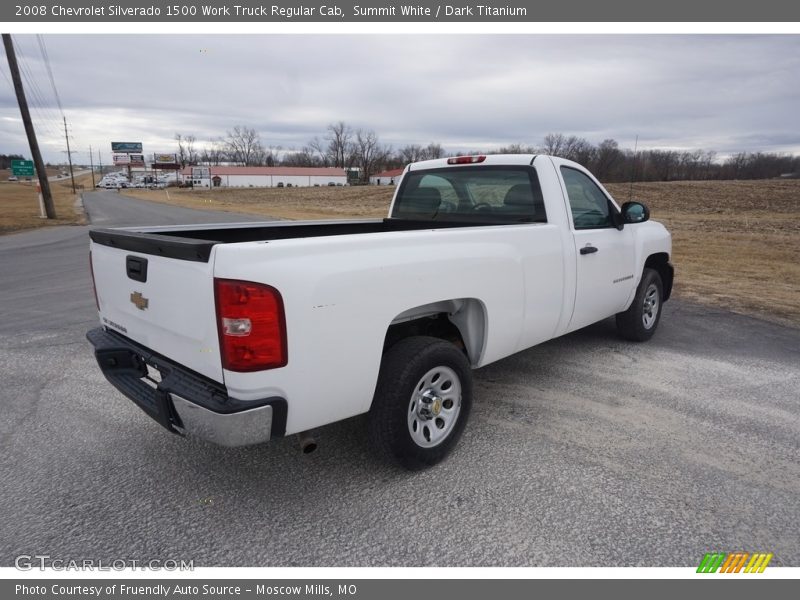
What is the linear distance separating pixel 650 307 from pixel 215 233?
14.6ft

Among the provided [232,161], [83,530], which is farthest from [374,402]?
[232,161]

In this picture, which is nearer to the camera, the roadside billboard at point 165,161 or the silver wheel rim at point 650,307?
the silver wheel rim at point 650,307

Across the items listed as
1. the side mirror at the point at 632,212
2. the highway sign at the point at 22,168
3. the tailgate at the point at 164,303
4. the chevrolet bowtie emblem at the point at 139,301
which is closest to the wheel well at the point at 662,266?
the side mirror at the point at 632,212

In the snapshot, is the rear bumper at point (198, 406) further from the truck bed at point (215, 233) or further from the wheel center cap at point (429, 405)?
the wheel center cap at point (429, 405)

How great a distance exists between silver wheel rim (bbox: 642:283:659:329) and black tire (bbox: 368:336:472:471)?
10.4 feet

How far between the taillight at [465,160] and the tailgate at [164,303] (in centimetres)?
285

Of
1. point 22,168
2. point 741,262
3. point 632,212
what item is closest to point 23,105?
point 22,168

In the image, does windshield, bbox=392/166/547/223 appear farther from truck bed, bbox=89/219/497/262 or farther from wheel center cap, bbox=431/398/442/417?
wheel center cap, bbox=431/398/442/417

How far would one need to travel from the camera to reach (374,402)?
2918mm

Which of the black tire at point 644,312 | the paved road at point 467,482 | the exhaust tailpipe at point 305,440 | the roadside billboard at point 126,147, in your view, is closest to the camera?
the paved road at point 467,482

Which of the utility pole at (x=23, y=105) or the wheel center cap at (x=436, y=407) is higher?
the utility pole at (x=23, y=105)

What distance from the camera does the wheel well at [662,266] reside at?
568cm

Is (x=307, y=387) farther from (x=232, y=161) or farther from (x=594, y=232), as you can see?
(x=232, y=161)

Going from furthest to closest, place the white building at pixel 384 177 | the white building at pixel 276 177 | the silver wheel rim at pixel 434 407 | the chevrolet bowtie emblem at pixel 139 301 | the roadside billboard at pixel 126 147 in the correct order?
the roadside billboard at pixel 126 147 → the white building at pixel 384 177 → the white building at pixel 276 177 → the silver wheel rim at pixel 434 407 → the chevrolet bowtie emblem at pixel 139 301
